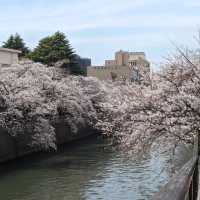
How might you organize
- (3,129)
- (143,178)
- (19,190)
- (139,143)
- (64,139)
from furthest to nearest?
(64,139) < (3,129) < (143,178) < (19,190) < (139,143)

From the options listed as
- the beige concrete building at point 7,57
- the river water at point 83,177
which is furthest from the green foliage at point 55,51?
the river water at point 83,177

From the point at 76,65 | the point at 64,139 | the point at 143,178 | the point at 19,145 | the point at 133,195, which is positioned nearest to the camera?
the point at 133,195

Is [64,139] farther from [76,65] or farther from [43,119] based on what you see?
[76,65]

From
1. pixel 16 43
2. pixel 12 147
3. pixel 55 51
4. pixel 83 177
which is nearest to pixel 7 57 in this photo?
pixel 55 51

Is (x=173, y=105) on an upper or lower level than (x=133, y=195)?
upper

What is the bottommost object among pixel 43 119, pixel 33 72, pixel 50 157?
pixel 50 157

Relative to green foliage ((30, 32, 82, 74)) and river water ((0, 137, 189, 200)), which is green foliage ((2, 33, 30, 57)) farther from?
river water ((0, 137, 189, 200))

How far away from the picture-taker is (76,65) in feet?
186

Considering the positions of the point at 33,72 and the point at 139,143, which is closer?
the point at 139,143

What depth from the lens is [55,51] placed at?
179 feet

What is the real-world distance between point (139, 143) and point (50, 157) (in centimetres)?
1494

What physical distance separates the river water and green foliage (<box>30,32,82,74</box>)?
2534cm

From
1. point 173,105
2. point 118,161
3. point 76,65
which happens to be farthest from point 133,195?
point 76,65

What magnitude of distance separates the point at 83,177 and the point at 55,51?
34.0m
